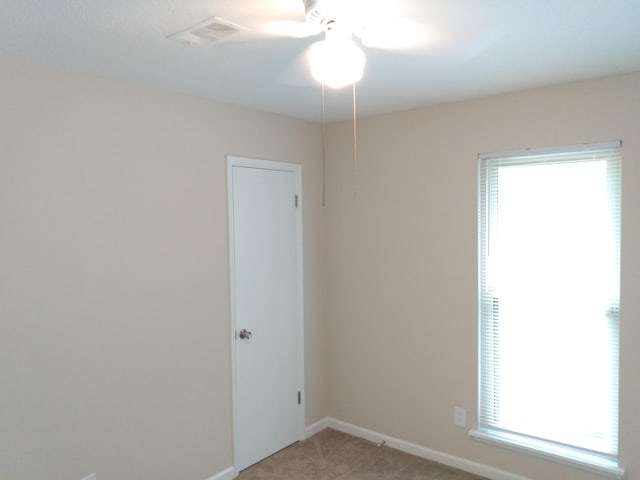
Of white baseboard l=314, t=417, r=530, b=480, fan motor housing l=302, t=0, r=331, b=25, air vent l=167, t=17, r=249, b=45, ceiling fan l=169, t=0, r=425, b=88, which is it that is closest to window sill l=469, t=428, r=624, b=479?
white baseboard l=314, t=417, r=530, b=480

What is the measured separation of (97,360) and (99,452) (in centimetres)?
50

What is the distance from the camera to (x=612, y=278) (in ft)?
9.14

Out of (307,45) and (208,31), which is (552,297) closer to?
(307,45)

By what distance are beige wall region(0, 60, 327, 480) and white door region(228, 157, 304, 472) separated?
0.12 meters

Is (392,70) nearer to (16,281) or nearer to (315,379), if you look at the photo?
(16,281)

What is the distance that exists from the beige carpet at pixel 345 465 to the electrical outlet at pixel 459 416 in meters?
0.32

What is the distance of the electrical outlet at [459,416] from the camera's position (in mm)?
3326

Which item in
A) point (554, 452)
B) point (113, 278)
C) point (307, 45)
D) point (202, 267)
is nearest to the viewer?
point (307, 45)

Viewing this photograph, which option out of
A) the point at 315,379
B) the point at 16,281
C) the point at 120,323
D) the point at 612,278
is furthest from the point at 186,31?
the point at 315,379

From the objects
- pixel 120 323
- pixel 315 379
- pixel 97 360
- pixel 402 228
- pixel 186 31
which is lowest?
pixel 315 379

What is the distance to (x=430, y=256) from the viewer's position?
3443 mm

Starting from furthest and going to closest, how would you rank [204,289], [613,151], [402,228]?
[402,228], [204,289], [613,151]

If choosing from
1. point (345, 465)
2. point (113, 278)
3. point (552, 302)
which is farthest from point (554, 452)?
point (113, 278)

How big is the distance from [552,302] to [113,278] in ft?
8.50
